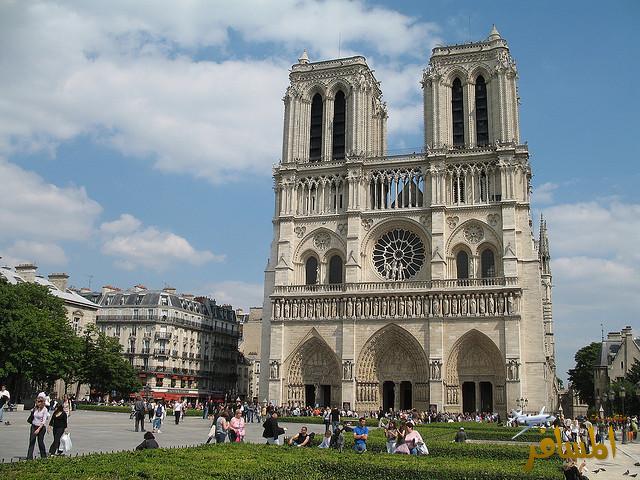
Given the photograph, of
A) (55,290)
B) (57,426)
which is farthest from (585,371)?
(57,426)

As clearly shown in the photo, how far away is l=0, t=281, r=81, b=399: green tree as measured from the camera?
39.8m

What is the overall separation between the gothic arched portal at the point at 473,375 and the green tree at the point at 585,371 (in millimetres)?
26993

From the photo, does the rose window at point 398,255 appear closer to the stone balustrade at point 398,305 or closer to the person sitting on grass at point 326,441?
the stone balustrade at point 398,305

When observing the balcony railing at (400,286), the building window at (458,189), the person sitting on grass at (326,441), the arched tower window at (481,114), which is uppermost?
the arched tower window at (481,114)

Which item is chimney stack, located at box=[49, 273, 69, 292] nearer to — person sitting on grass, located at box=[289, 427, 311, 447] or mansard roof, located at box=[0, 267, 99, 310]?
mansard roof, located at box=[0, 267, 99, 310]

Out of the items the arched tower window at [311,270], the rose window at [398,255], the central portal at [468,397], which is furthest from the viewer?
the arched tower window at [311,270]

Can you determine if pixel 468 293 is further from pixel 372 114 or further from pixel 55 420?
pixel 55 420

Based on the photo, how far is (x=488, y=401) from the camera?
159ft

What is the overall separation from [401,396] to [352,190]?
16034mm

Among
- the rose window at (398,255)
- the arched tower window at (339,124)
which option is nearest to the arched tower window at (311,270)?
the rose window at (398,255)

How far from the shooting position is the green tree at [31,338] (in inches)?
1569

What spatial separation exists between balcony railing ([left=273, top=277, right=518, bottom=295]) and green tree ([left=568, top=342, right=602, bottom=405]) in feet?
92.4

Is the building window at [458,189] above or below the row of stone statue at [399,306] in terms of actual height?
above

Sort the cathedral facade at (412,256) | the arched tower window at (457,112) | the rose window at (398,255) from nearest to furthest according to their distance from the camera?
the cathedral facade at (412,256), the rose window at (398,255), the arched tower window at (457,112)
